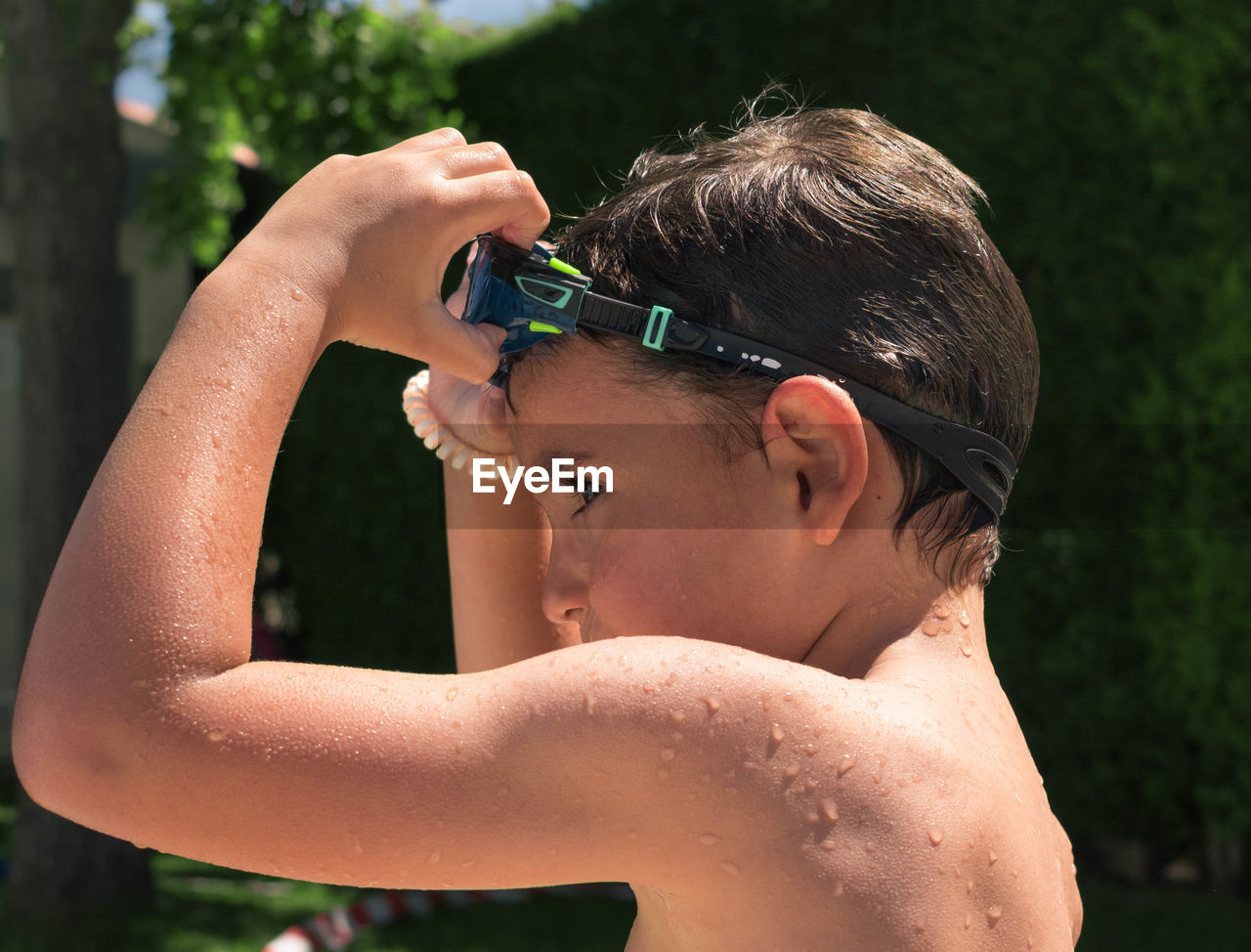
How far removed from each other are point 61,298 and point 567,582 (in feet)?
17.8

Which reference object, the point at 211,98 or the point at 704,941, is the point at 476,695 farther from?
the point at 211,98

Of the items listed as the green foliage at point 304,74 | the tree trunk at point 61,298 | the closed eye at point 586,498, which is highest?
the closed eye at point 586,498

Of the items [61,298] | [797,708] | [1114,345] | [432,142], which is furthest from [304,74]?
[797,708]

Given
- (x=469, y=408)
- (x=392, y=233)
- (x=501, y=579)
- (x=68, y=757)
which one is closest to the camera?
(x=68, y=757)

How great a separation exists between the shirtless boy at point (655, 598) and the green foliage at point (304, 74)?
4.84m

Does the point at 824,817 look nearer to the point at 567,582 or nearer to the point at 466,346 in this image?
the point at 567,582

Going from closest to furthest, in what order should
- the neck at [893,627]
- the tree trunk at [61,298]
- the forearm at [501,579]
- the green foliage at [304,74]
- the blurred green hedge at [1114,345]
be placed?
the neck at [893,627] → the forearm at [501,579] → the blurred green hedge at [1114,345] → the green foliage at [304,74] → the tree trunk at [61,298]

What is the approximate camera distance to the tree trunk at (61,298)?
604 cm

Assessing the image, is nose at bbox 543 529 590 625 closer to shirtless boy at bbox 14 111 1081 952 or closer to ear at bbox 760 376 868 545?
shirtless boy at bbox 14 111 1081 952

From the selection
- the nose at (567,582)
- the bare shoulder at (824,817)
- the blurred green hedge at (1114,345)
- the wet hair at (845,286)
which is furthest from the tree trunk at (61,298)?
the bare shoulder at (824,817)

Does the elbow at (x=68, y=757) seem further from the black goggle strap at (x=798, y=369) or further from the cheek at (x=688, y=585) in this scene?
the black goggle strap at (x=798, y=369)

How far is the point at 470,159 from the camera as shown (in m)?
1.49

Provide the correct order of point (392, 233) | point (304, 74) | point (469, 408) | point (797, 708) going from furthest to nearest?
point (304, 74)
point (469, 408)
point (392, 233)
point (797, 708)

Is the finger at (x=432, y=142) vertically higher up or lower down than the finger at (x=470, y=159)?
higher up
